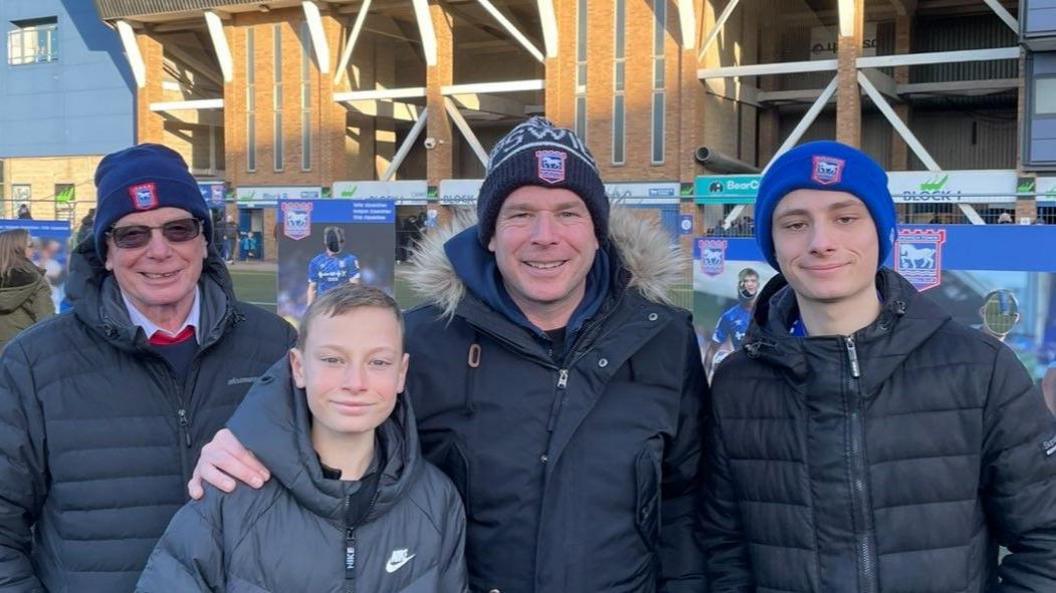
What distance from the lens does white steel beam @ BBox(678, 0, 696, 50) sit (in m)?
31.5

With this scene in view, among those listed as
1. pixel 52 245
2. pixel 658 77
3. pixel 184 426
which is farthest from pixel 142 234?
pixel 658 77

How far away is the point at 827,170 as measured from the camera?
2451mm

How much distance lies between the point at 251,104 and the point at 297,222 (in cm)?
3190

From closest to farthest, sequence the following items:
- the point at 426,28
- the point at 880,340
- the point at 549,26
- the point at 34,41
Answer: the point at 880,340, the point at 549,26, the point at 426,28, the point at 34,41

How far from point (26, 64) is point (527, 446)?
161ft

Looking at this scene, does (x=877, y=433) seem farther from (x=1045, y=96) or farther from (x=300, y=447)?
(x=1045, y=96)

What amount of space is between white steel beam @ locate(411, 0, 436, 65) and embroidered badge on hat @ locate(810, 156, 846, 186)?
35.0m

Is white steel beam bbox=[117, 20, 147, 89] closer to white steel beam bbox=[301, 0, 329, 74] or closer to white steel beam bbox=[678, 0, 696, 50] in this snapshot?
white steel beam bbox=[301, 0, 329, 74]

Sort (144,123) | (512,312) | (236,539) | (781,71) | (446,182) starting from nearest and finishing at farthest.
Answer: (236,539) → (512,312) → (781,71) → (446,182) → (144,123)

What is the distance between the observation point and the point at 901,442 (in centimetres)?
236

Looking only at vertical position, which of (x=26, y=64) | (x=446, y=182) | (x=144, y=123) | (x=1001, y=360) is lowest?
(x=1001, y=360)

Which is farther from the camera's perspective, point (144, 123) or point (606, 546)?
point (144, 123)

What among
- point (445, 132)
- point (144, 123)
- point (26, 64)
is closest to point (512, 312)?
point (445, 132)

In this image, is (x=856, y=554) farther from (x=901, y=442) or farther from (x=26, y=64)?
(x=26, y=64)
